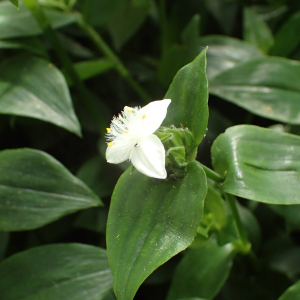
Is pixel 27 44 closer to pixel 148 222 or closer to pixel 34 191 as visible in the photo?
pixel 34 191

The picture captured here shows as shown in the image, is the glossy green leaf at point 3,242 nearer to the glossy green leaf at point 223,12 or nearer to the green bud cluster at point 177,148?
the green bud cluster at point 177,148

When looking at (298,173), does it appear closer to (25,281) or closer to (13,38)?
(25,281)

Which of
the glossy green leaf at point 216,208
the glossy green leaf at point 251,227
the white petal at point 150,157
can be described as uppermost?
the white petal at point 150,157

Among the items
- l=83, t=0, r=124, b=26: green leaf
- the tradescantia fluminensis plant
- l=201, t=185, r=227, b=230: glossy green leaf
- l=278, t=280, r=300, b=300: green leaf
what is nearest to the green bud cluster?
the tradescantia fluminensis plant

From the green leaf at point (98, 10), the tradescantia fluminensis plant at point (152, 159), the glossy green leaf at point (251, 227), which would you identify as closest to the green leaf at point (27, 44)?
the tradescantia fluminensis plant at point (152, 159)

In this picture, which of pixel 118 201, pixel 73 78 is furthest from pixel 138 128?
pixel 73 78

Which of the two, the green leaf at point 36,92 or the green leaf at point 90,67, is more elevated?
the green leaf at point 36,92

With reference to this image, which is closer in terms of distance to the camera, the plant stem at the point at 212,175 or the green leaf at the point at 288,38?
the plant stem at the point at 212,175

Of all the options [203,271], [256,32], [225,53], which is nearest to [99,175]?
[203,271]
